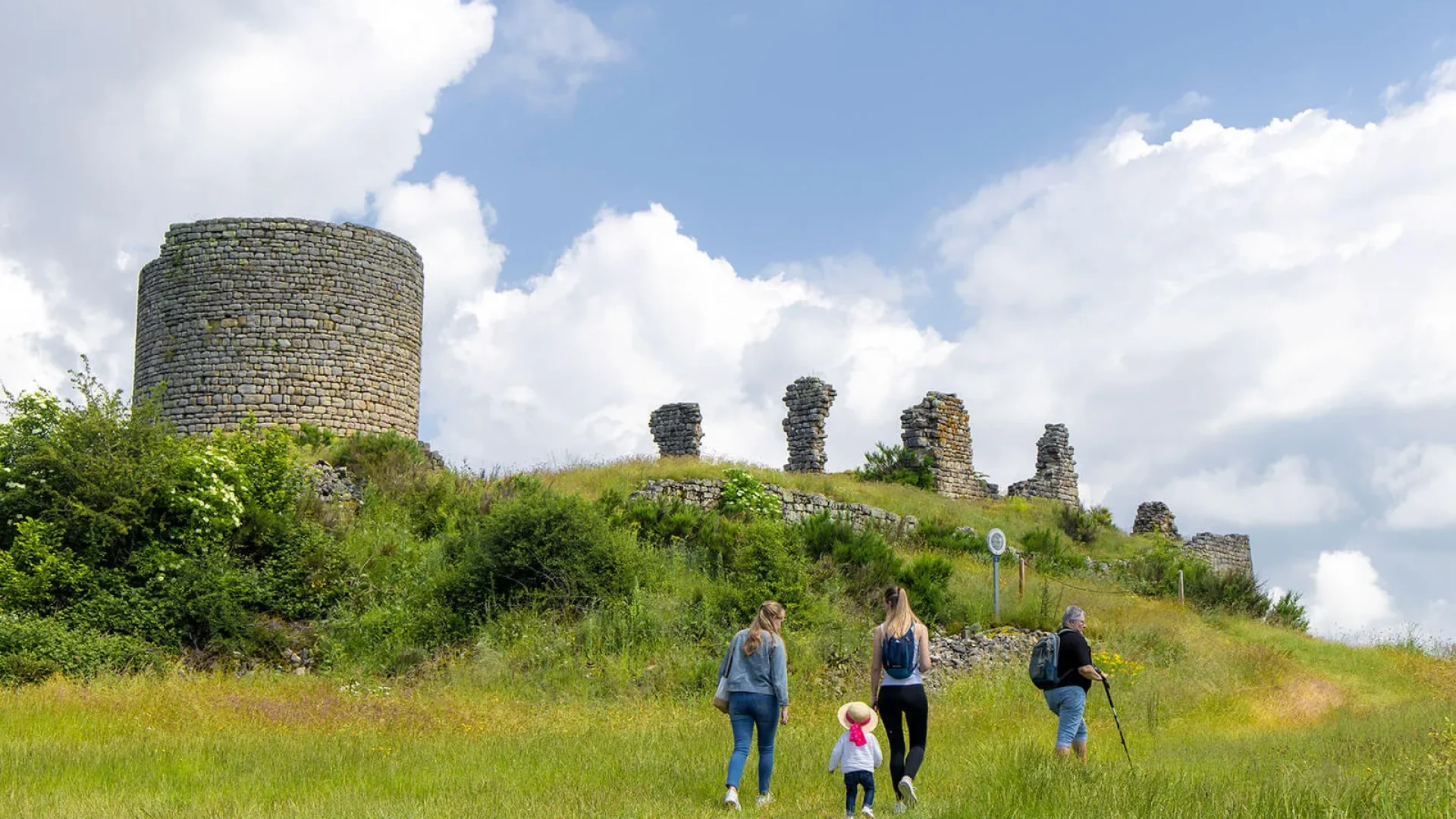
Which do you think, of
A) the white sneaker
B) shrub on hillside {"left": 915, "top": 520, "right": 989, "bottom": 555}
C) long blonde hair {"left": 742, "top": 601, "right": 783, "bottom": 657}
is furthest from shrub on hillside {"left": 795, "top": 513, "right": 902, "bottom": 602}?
long blonde hair {"left": 742, "top": 601, "right": 783, "bottom": 657}

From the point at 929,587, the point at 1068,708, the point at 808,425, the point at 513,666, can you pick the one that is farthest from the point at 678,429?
the point at 1068,708

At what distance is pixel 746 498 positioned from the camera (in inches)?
1005

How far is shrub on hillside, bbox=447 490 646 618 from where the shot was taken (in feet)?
57.4

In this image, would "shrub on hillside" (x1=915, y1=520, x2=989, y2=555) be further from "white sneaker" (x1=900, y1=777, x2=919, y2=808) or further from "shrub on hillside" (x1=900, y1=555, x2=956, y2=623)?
"white sneaker" (x1=900, y1=777, x2=919, y2=808)

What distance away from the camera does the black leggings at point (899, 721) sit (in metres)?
9.43

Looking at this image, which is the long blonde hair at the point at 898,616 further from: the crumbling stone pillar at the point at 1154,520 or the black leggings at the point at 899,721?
the crumbling stone pillar at the point at 1154,520

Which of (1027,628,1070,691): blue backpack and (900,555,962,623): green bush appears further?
(900,555,962,623): green bush

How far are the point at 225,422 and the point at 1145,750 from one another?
19.5m

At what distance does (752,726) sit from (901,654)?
126 centimetres

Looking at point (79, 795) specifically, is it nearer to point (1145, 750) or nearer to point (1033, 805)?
point (1033, 805)

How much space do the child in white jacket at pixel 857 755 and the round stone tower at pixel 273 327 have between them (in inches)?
764

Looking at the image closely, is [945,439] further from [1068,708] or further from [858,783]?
[858,783]

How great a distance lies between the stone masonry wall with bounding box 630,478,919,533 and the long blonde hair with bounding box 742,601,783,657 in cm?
1477

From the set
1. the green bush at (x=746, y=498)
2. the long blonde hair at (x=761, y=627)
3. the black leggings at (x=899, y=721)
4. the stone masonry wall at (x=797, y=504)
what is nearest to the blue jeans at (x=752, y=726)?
the long blonde hair at (x=761, y=627)
